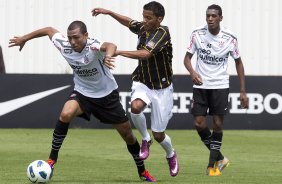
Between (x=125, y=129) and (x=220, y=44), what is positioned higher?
(x=220, y=44)

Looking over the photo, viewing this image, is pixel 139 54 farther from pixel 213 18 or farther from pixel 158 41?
pixel 213 18

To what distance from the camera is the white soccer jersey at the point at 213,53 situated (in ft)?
46.0

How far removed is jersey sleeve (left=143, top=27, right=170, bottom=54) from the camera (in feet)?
42.1

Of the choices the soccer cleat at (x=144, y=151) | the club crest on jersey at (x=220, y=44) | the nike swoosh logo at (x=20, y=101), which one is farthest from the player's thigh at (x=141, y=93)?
the nike swoosh logo at (x=20, y=101)

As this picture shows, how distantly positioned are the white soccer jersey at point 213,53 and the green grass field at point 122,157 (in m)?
1.31

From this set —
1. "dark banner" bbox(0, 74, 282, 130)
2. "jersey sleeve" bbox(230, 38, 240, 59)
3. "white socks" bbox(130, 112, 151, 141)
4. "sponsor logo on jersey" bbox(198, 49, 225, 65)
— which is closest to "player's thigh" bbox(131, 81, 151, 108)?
"white socks" bbox(130, 112, 151, 141)

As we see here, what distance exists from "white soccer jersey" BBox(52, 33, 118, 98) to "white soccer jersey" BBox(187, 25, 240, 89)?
190 centimetres

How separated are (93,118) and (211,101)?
30.6ft

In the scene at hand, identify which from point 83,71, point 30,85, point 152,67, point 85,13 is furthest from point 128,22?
point 85,13

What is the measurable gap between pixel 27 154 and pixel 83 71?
192 inches

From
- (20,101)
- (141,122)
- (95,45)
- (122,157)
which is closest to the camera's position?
(95,45)

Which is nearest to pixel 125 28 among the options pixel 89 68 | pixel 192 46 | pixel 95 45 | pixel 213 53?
pixel 192 46

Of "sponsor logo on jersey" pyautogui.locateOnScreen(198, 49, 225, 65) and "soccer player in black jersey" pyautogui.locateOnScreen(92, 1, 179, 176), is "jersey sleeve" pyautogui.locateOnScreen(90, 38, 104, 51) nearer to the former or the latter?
"soccer player in black jersey" pyautogui.locateOnScreen(92, 1, 179, 176)

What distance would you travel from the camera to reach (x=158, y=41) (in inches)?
508
